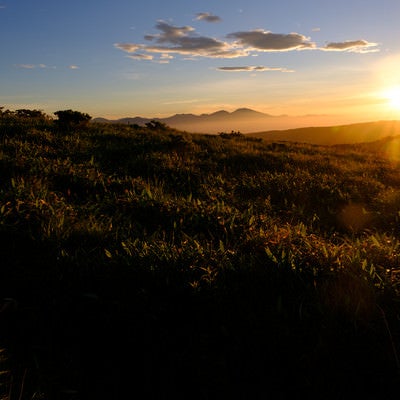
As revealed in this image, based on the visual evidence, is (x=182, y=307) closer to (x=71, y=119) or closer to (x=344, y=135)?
(x=71, y=119)

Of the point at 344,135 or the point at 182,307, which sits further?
the point at 344,135

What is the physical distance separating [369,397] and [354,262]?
1411 millimetres

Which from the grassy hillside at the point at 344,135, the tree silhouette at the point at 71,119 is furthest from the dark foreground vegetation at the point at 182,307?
the grassy hillside at the point at 344,135

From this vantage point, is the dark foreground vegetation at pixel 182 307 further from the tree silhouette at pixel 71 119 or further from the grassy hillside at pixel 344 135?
the grassy hillside at pixel 344 135

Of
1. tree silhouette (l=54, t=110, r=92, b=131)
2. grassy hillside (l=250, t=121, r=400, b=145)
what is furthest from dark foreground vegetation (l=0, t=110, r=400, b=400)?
grassy hillside (l=250, t=121, r=400, b=145)

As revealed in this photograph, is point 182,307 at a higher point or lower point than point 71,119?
lower

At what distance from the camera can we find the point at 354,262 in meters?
3.75

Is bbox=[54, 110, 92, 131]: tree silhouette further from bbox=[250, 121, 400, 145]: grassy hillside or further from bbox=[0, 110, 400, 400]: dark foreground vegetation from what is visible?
bbox=[250, 121, 400, 145]: grassy hillside

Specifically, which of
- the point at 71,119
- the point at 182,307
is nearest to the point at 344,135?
the point at 71,119

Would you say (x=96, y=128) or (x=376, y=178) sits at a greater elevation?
(x=96, y=128)

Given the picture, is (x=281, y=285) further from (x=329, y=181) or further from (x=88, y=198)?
(x=329, y=181)

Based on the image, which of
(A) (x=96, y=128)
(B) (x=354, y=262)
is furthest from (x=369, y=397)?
(A) (x=96, y=128)

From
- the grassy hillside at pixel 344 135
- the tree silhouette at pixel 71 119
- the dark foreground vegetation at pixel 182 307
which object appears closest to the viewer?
the dark foreground vegetation at pixel 182 307

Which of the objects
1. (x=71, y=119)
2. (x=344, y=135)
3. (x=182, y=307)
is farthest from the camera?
(x=344, y=135)
